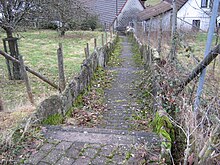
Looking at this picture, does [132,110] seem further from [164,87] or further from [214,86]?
[214,86]

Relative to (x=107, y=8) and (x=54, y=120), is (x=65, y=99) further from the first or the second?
(x=107, y=8)

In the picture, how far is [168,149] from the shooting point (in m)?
2.58

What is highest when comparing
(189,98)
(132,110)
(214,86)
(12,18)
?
(12,18)

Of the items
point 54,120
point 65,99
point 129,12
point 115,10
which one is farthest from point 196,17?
point 129,12

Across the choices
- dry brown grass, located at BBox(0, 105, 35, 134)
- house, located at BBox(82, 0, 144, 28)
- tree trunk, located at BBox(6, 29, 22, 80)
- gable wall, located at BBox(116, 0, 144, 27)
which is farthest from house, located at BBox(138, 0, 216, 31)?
tree trunk, located at BBox(6, 29, 22, 80)

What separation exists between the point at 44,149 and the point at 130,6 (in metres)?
29.9

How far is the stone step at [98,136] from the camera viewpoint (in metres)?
3.02

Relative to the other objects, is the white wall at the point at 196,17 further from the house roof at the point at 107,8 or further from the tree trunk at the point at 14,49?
the house roof at the point at 107,8

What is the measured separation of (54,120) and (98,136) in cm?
125

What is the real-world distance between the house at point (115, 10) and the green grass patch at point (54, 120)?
25927 mm

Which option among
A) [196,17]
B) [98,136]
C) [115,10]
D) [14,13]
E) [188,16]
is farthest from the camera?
[115,10]

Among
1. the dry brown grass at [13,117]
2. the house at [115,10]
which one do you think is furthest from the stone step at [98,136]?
the house at [115,10]

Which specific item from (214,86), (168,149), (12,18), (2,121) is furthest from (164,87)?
(12,18)

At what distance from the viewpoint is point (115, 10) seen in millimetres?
29609
